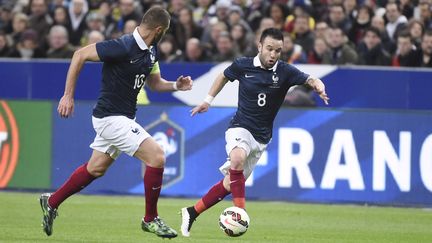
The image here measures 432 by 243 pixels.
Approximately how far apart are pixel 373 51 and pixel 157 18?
357 inches

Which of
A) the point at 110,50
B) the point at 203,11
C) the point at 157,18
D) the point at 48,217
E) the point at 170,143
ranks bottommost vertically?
the point at 170,143

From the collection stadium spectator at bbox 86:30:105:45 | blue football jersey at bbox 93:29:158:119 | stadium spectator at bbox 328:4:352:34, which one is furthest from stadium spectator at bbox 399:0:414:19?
blue football jersey at bbox 93:29:158:119

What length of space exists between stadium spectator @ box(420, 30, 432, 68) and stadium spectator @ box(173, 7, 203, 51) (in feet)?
15.7

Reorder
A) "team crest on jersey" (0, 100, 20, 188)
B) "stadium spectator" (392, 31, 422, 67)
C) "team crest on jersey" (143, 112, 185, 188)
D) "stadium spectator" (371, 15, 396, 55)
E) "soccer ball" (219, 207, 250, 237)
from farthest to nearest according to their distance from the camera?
"stadium spectator" (371, 15, 396, 55) < "stadium spectator" (392, 31, 422, 67) < "team crest on jersey" (0, 100, 20, 188) < "team crest on jersey" (143, 112, 185, 188) < "soccer ball" (219, 207, 250, 237)

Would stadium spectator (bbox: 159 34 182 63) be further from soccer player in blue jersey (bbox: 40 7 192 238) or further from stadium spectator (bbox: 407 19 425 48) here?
soccer player in blue jersey (bbox: 40 7 192 238)

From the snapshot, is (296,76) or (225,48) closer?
(296,76)

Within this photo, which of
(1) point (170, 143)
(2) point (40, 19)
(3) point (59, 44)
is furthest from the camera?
(2) point (40, 19)

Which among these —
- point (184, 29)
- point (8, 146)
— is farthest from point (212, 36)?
point (8, 146)

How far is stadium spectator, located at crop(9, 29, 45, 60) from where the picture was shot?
21875mm

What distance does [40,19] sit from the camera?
914 inches

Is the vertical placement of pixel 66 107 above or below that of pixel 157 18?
below

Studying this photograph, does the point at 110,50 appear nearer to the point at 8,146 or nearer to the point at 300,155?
the point at 300,155

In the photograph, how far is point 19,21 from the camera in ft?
75.0

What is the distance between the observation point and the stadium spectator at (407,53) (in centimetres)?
1922
